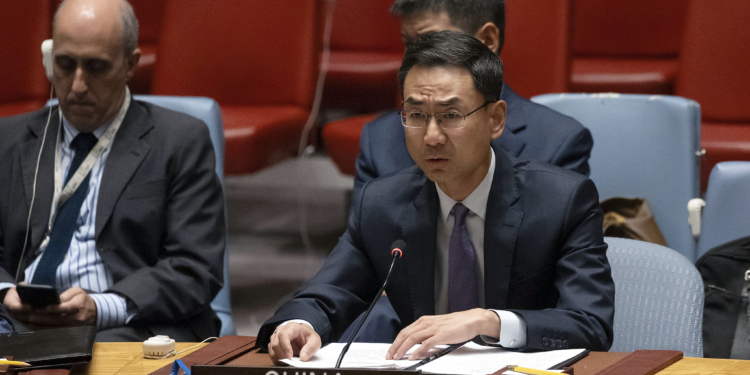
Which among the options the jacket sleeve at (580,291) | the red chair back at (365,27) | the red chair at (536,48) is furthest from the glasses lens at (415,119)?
the red chair back at (365,27)

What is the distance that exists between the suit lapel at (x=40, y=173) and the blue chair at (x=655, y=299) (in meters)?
1.21

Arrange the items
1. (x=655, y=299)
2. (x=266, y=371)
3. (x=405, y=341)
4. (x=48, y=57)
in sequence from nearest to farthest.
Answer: (x=266, y=371) < (x=405, y=341) < (x=655, y=299) < (x=48, y=57)

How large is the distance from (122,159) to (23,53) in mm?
1363

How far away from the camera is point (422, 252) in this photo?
146 cm

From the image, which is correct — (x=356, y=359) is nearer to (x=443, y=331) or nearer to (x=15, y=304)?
(x=443, y=331)

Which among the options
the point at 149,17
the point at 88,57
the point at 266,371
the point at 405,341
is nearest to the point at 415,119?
the point at 405,341

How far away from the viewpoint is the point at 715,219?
1.80 metres

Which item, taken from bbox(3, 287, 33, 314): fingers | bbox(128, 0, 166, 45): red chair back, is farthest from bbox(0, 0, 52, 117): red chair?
bbox(3, 287, 33, 314): fingers

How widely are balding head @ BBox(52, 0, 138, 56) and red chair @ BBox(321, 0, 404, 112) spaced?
148cm

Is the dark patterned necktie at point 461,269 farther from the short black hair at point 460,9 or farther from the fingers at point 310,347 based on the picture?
the short black hair at point 460,9

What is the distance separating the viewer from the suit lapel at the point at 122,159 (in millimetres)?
1825

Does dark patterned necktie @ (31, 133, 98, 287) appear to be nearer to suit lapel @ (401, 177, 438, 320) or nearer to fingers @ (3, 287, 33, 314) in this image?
fingers @ (3, 287, 33, 314)

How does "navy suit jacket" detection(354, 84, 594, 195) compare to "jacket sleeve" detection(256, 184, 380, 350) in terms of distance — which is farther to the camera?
"navy suit jacket" detection(354, 84, 594, 195)

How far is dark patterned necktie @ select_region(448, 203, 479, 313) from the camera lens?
1448 mm
